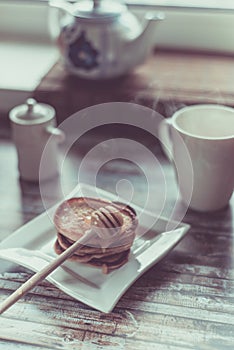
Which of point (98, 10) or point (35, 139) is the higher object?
point (98, 10)

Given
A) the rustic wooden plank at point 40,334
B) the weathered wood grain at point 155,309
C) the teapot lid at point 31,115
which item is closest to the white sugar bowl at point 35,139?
the teapot lid at point 31,115

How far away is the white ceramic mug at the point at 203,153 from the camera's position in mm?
774

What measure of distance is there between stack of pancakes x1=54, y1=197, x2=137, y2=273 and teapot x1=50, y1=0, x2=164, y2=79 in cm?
34

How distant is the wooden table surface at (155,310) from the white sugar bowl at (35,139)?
4.7 inches

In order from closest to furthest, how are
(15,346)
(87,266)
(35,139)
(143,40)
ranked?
(15,346) < (87,266) < (35,139) < (143,40)

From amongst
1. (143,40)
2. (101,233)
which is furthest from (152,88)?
(101,233)

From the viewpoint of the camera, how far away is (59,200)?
0.85 metres

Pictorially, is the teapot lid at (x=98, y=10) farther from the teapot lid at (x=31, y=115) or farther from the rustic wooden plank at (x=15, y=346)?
the rustic wooden plank at (x=15, y=346)

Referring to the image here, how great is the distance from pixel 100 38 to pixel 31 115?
19 centimetres

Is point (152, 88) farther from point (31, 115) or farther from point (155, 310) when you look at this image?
point (155, 310)

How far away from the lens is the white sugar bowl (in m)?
0.87

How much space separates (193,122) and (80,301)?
0.34m

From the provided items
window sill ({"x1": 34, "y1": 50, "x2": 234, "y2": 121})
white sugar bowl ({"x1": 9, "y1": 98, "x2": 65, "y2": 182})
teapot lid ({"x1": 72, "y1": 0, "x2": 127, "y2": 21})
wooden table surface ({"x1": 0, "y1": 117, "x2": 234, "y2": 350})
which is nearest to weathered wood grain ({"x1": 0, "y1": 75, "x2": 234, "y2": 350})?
wooden table surface ({"x1": 0, "y1": 117, "x2": 234, "y2": 350})

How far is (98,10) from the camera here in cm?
97
